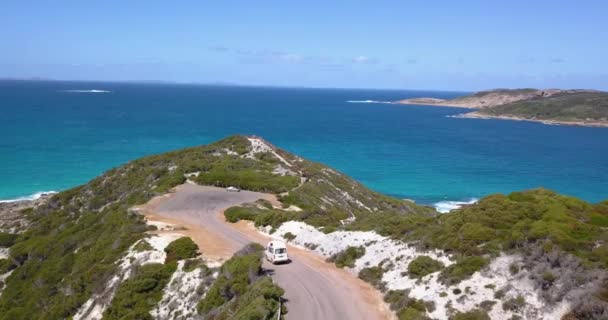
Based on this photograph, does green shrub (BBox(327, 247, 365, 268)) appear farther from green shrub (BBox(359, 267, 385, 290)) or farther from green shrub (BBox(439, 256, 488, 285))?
green shrub (BBox(439, 256, 488, 285))

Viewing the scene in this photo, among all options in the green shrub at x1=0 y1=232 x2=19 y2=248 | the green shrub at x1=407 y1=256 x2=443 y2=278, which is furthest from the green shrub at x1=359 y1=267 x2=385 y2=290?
the green shrub at x1=0 y1=232 x2=19 y2=248

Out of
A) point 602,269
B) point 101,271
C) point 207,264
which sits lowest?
point 101,271

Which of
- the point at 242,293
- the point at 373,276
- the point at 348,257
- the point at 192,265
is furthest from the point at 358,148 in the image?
the point at 242,293

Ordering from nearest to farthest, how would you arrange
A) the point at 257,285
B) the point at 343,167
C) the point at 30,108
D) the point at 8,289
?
the point at 257,285 < the point at 8,289 < the point at 343,167 < the point at 30,108

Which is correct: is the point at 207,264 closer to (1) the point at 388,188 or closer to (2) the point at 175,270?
(2) the point at 175,270

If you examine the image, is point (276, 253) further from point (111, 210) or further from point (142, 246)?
point (111, 210)

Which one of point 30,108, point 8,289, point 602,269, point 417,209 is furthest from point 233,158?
point 30,108

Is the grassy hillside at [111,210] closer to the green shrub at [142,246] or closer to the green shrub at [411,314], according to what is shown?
the green shrub at [142,246]
